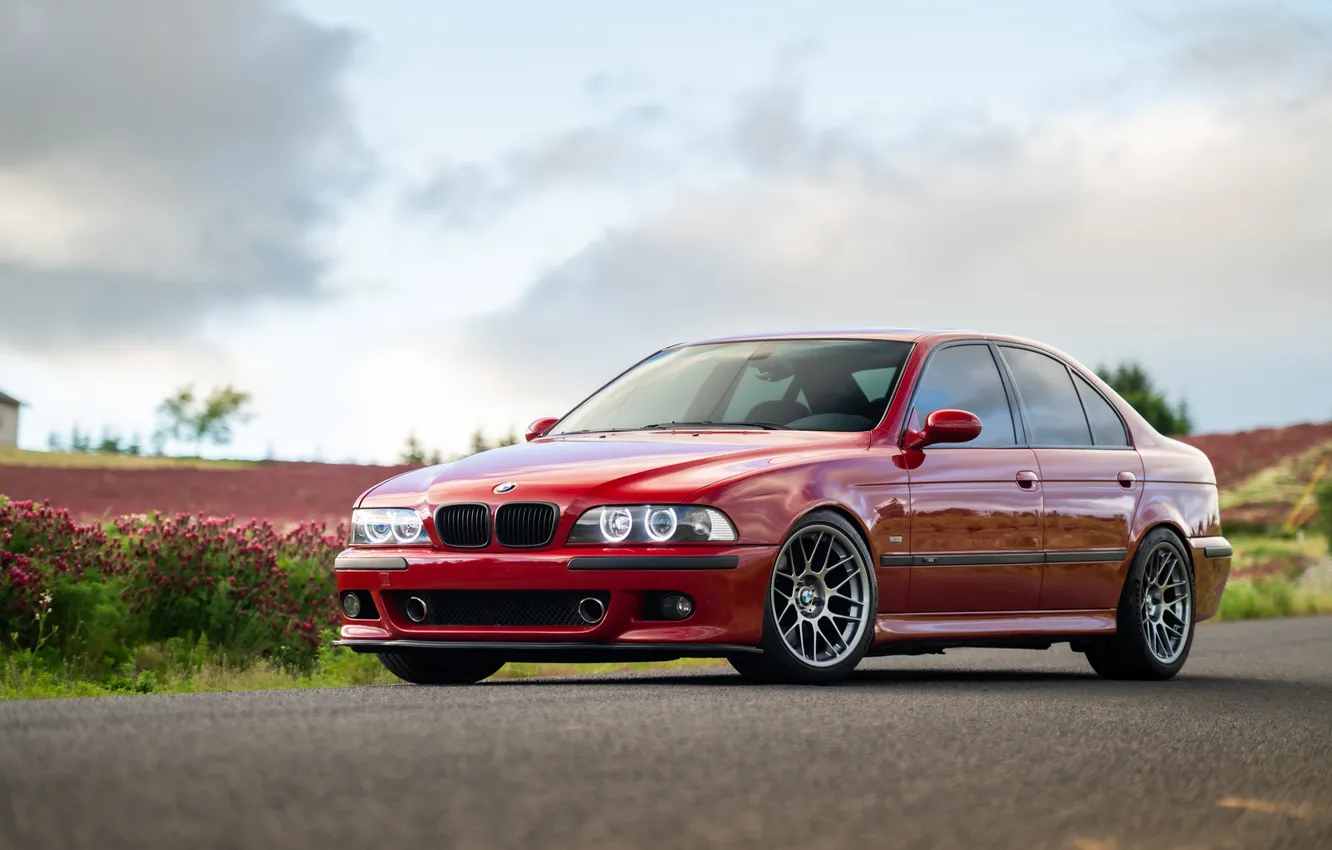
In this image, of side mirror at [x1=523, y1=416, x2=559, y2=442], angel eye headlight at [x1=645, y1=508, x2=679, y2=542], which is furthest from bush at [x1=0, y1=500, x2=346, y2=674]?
angel eye headlight at [x1=645, y1=508, x2=679, y2=542]

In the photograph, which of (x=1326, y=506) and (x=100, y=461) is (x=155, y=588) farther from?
(x=100, y=461)

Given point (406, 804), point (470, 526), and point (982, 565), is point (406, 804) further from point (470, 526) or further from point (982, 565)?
point (982, 565)

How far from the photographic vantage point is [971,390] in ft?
34.5

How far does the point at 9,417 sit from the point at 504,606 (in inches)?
4424

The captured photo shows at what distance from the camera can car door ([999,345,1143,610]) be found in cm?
1057

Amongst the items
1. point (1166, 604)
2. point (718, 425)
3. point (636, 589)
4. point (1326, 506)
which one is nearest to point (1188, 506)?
point (1166, 604)

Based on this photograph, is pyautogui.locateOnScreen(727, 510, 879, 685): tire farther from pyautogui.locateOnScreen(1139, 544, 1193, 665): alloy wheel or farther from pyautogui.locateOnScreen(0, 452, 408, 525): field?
pyautogui.locateOnScreen(0, 452, 408, 525): field

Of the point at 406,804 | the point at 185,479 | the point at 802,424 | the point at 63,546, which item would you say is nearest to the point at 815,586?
the point at 802,424

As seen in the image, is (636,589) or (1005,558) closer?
(636,589)

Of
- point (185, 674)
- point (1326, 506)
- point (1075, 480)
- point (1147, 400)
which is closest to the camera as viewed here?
point (1075, 480)

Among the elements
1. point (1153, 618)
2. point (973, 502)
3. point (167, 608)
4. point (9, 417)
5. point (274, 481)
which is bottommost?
point (1153, 618)

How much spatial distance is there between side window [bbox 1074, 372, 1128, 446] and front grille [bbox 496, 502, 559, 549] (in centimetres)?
374

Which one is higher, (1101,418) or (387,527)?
(1101,418)

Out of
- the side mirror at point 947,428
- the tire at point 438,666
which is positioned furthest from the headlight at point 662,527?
the side mirror at point 947,428
